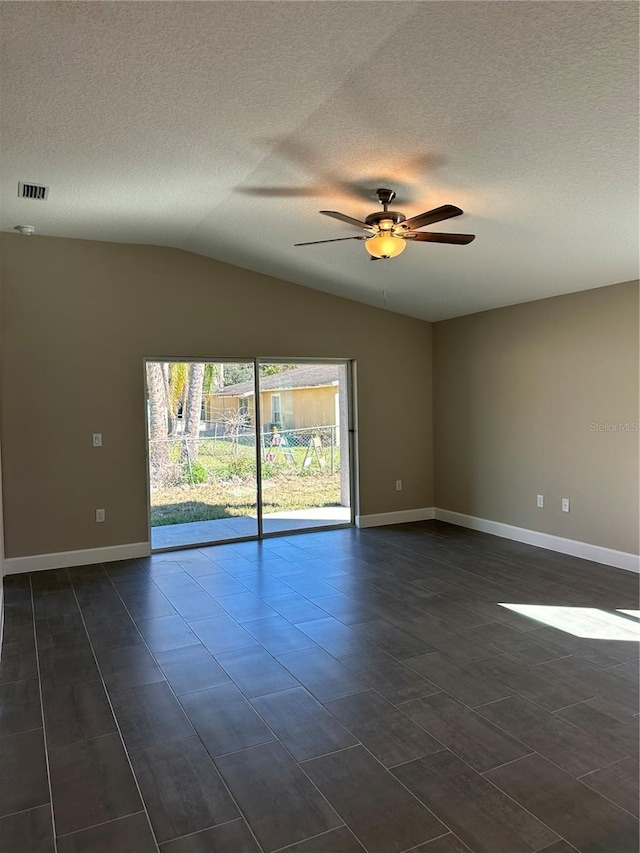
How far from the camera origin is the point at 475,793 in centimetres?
213

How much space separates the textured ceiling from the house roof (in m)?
1.84

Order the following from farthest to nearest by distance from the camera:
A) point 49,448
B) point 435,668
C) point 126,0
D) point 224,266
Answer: point 224,266, point 49,448, point 435,668, point 126,0

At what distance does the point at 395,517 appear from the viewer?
22.6ft

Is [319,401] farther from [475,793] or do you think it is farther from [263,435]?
[475,793]

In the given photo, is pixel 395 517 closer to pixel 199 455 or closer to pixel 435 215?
pixel 199 455

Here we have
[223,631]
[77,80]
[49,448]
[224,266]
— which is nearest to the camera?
[77,80]

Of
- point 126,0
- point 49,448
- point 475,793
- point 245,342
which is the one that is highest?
point 126,0

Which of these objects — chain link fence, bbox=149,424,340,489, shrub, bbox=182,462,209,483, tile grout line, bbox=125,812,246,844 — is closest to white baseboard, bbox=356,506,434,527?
chain link fence, bbox=149,424,340,489

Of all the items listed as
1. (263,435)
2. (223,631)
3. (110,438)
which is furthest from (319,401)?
(223,631)

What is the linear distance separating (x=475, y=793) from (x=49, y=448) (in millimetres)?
4499

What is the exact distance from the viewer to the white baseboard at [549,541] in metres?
4.87

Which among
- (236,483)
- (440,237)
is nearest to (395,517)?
(236,483)

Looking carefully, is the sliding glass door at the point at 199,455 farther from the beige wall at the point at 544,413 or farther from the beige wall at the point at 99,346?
the beige wall at the point at 544,413

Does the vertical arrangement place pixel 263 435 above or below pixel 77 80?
below
